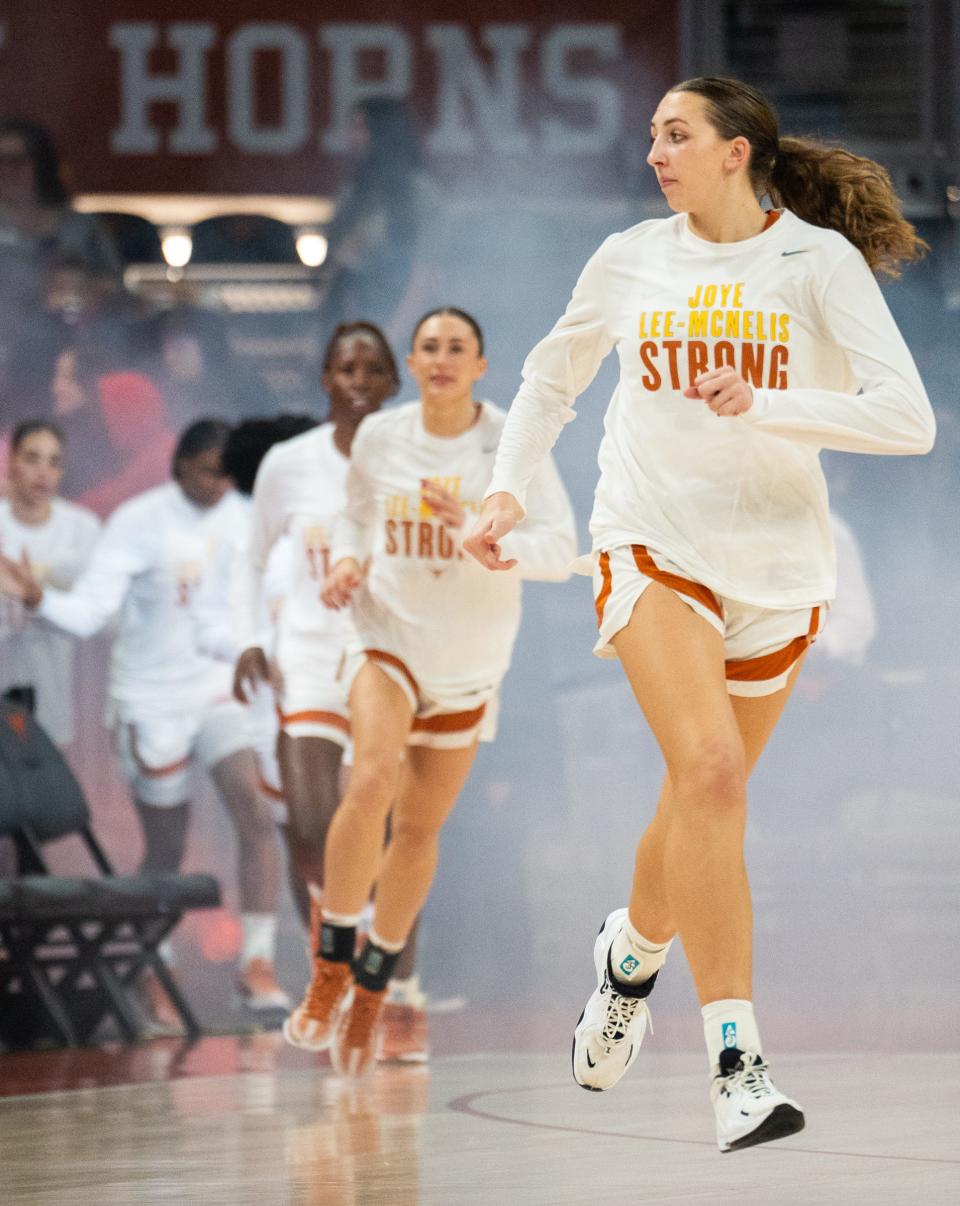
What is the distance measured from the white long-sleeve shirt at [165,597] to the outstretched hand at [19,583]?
1.02 feet

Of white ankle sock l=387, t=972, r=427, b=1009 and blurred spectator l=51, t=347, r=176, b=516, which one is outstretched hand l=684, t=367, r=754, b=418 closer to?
white ankle sock l=387, t=972, r=427, b=1009

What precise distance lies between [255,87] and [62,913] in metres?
3.40

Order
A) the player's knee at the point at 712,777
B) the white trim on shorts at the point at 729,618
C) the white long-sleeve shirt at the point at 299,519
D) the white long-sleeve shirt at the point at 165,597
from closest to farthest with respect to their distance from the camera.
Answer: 1. the player's knee at the point at 712,777
2. the white trim on shorts at the point at 729,618
3. the white long-sleeve shirt at the point at 299,519
4. the white long-sleeve shirt at the point at 165,597

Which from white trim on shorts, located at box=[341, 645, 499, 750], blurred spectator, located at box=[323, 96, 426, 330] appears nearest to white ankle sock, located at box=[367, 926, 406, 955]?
white trim on shorts, located at box=[341, 645, 499, 750]

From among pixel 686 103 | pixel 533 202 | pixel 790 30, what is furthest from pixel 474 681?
pixel 790 30

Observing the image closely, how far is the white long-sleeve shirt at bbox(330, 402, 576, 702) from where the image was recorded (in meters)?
5.39

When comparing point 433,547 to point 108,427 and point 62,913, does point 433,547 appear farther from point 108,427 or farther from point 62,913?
point 108,427

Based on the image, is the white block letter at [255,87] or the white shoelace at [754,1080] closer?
the white shoelace at [754,1080]

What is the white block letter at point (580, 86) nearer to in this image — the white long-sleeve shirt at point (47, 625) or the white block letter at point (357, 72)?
the white block letter at point (357, 72)

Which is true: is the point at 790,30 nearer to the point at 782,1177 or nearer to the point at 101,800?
the point at 101,800

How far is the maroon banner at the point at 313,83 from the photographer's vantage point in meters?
8.26

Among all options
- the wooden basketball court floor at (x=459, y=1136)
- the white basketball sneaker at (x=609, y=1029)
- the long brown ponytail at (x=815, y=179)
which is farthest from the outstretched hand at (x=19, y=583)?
the long brown ponytail at (x=815, y=179)

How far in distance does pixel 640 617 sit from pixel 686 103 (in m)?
0.88

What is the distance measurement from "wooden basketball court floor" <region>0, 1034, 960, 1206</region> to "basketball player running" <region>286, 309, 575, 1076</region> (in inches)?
11.8
